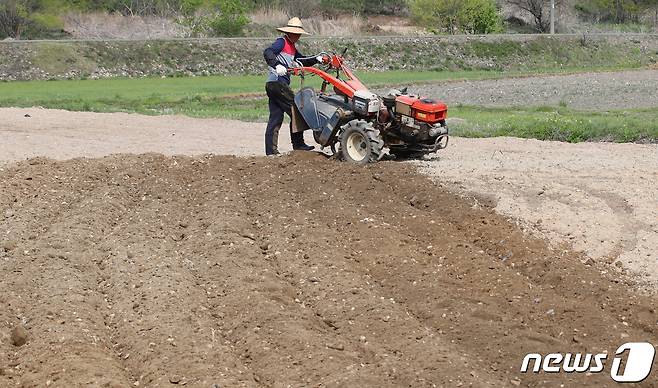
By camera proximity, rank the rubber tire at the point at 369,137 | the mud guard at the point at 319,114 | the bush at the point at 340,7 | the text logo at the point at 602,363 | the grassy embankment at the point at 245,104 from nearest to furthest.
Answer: the text logo at the point at 602,363, the rubber tire at the point at 369,137, the mud guard at the point at 319,114, the grassy embankment at the point at 245,104, the bush at the point at 340,7

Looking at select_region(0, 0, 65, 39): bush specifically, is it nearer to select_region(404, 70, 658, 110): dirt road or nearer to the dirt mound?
select_region(404, 70, 658, 110): dirt road

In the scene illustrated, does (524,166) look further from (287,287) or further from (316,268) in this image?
(287,287)

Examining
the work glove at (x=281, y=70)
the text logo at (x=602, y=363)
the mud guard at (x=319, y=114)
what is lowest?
the text logo at (x=602, y=363)

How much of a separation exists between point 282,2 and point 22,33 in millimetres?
21551

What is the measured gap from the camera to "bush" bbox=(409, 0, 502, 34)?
7106cm

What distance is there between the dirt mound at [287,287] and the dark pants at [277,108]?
1.96m

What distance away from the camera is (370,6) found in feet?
269

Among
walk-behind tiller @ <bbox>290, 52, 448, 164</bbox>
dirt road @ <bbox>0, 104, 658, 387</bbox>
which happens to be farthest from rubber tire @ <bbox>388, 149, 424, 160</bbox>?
dirt road @ <bbox>0, 104, 658, 387</bbox>

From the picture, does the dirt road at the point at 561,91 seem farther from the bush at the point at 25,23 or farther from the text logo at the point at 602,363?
the bush at the point at 25,23

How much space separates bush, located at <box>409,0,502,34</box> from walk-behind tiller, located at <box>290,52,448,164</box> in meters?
58.1

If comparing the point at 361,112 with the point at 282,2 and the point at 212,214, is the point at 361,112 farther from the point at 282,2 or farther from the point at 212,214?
the point at 282,2

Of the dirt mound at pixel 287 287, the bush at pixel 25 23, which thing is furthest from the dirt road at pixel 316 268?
the bush at pixel 25 23

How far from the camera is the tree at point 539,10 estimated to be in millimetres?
77500

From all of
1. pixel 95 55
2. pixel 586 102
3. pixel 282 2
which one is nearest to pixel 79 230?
pixel 586 102
